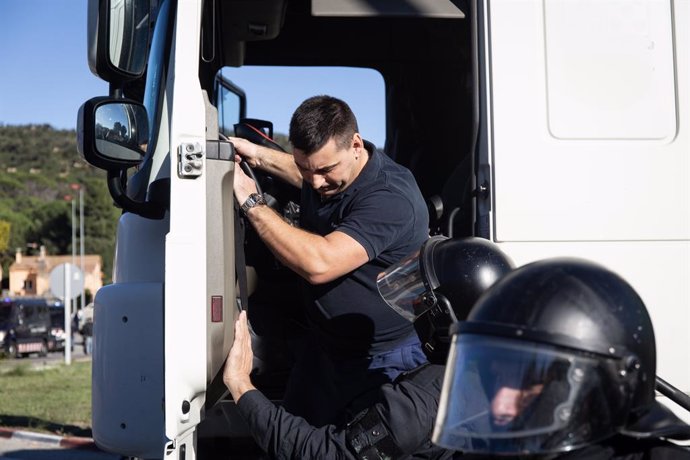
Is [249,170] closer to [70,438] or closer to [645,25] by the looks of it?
[645,25]

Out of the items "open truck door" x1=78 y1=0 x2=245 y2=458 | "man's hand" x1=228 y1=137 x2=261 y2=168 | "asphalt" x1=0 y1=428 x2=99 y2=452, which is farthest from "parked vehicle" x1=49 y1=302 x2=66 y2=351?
"open truck door" x1=78 y1=0 x2=245 y2=458

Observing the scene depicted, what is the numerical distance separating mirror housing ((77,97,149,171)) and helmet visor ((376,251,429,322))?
99 cm

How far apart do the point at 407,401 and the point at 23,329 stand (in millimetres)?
29749

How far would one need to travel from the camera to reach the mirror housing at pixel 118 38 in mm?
3004

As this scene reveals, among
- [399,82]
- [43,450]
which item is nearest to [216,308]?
[399,82]

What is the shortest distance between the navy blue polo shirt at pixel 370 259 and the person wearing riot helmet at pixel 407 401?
0.45 meters

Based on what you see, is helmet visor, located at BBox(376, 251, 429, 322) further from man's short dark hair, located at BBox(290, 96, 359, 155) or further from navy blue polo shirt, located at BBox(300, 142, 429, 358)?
man's short dark hair, located at BBox(290, 96, 359, 155)

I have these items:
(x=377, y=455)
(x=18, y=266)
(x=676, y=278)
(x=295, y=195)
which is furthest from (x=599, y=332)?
(x=18, y=266)

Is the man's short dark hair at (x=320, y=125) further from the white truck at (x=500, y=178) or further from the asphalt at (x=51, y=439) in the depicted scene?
the asphalt at (x=51, y=439)

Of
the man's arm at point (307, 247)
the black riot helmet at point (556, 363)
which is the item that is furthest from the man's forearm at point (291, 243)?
the black riot helmet at point (556, 363)

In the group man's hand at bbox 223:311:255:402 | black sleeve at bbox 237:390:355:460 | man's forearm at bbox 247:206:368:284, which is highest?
man's forearm at bbox 247:206:368:284

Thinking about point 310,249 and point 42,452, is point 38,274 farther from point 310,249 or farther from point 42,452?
point 310,249

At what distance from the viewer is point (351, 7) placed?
3500 mm

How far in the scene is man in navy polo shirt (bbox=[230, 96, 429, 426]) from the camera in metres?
3.15
